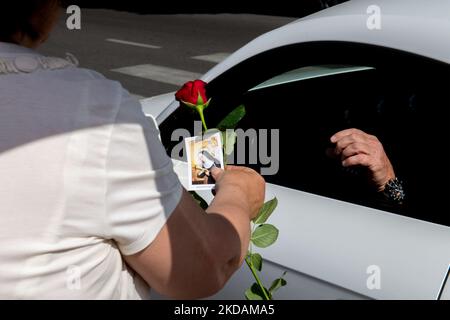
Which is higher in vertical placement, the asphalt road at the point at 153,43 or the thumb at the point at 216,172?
the thumb at the point at 216,172

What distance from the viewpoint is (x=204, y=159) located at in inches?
62.7

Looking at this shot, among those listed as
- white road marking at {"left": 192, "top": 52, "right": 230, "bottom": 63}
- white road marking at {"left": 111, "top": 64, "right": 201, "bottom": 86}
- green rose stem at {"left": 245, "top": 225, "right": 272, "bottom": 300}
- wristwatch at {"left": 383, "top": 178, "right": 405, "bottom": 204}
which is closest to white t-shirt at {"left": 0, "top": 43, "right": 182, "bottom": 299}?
green rose stem at {"left": 245, "top": 225, "right": 272, "bottom": 300}

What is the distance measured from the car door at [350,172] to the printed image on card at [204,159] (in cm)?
50

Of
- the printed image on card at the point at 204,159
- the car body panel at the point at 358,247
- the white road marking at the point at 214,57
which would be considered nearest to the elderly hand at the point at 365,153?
the car body panel at the point at 358,247

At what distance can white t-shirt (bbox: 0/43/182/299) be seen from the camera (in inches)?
40.7

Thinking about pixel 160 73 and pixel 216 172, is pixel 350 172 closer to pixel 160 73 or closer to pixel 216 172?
pixel 216 172

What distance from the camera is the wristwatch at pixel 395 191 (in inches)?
84.3

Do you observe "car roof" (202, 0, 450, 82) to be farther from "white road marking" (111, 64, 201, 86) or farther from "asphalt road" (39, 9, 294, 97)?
"white road marking" (111, 64, 201, 86)

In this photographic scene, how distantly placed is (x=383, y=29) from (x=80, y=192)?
3.94 feet

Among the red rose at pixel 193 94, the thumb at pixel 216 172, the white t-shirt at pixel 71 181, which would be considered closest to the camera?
the white t-shirt at pixel 71 181

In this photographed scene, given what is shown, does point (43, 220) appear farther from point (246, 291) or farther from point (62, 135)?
point (246, 291)

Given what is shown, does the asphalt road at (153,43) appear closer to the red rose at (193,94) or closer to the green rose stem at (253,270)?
the green rose stem at (253,270)

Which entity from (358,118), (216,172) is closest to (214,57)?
(358,118)
